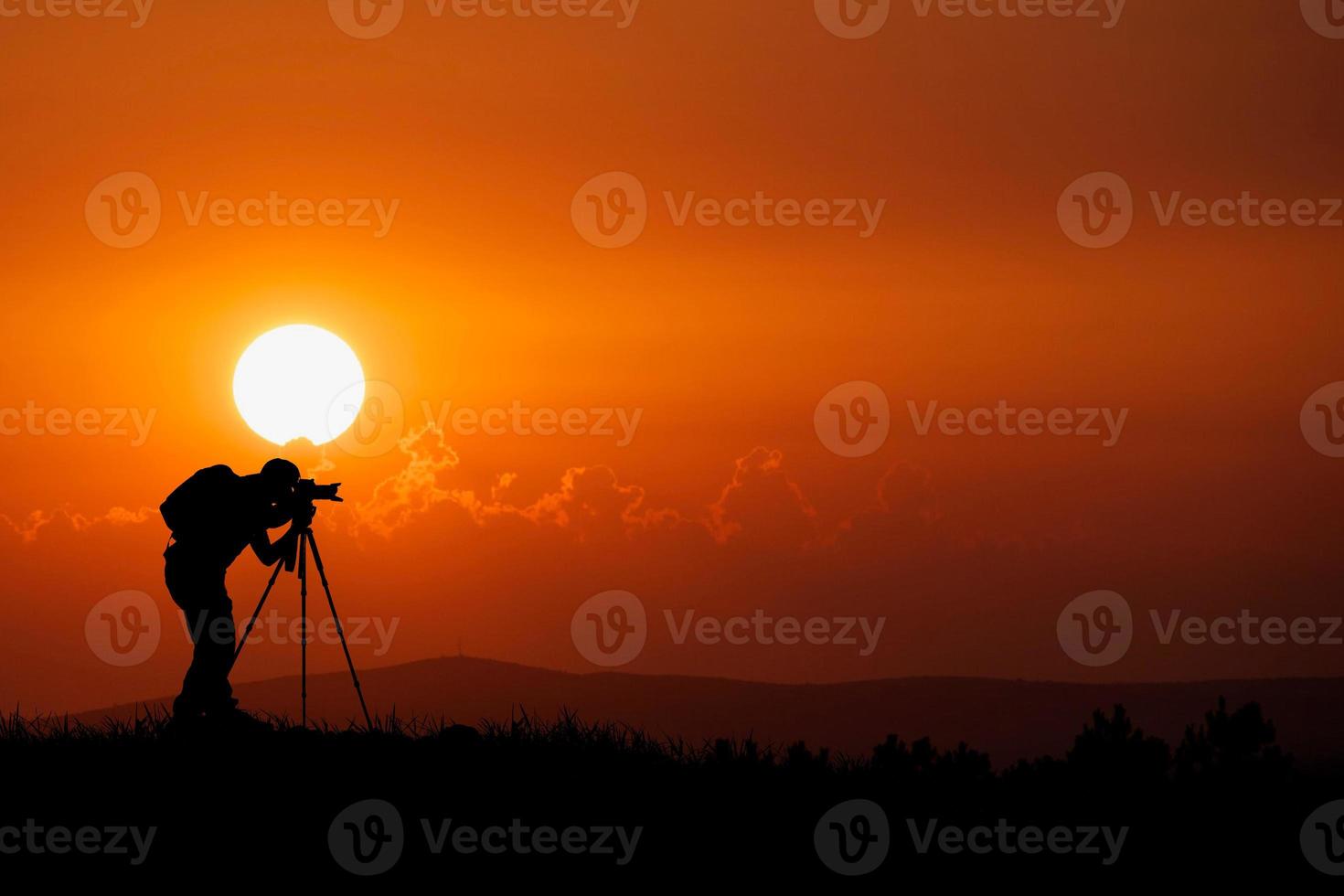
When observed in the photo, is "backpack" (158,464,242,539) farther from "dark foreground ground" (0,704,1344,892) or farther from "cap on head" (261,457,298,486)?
"dark foreground ground" (0,704,1344,892)

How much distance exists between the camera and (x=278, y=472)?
14758 millimetres

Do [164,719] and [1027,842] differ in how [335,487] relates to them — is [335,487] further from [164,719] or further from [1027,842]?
[1027,842]

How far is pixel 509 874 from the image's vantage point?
10.7 meters

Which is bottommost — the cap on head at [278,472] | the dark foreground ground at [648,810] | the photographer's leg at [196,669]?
the dark foreground ground at [648,810]

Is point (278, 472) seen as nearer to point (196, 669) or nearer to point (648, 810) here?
point (196, 669)

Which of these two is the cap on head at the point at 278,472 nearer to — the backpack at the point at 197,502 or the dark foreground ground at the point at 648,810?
the backpack at the point at 197,502

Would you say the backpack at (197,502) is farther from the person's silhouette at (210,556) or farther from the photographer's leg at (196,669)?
the photographer's leg at (196,669)

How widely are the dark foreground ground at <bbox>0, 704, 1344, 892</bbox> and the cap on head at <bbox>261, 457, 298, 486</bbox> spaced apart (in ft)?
8.96

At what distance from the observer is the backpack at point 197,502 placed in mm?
14273

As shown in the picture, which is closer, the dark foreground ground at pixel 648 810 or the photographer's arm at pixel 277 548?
the dark foreground ground at pixel 648 810

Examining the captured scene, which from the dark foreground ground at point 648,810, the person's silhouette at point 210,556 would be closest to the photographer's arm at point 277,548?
the person's silhouette at point 210,556

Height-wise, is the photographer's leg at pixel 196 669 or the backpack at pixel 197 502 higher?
the backpack at pixel 197 502

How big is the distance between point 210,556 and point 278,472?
1103mm

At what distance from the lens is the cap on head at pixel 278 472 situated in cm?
1471
